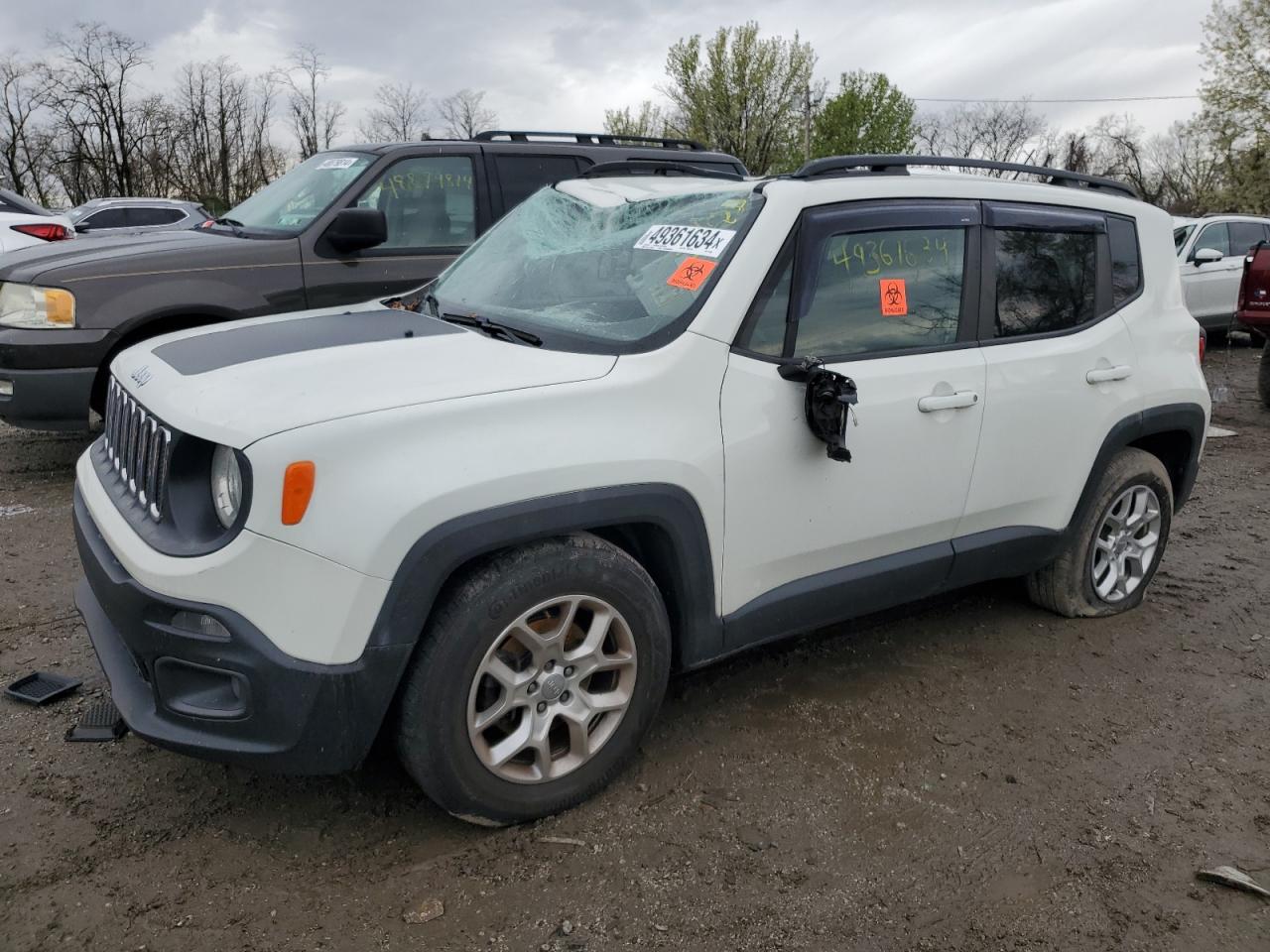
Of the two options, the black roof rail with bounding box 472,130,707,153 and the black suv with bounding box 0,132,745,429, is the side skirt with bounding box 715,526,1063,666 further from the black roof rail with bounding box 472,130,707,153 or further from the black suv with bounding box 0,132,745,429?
A: the black roof rail with bounding box 472,130,707,153

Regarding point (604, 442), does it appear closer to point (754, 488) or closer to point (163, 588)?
point (754, 488)

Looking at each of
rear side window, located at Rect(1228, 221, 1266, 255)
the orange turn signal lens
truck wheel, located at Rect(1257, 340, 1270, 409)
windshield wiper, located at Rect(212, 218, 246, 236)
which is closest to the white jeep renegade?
the orange turn signal lens

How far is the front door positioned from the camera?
116 inches

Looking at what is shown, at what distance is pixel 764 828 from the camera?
9.14 ft

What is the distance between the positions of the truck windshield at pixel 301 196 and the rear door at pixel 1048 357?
12.9 feet

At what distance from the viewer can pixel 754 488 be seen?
2914 millimetres

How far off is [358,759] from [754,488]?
1.31m

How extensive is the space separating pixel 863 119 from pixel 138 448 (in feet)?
159

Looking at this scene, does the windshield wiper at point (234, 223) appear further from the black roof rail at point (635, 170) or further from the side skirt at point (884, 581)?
the side skirt at point (884, 581)

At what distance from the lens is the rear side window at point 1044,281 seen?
3.64 meters

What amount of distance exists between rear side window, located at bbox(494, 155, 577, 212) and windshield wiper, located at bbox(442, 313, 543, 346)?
10.3 feet

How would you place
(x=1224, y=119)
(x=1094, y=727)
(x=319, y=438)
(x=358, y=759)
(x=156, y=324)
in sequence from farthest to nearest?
(x=1224, y=119) → (x=156, y=324) → (x=1094, y=727) → (x=358, y=759) → (x=319, y=438)

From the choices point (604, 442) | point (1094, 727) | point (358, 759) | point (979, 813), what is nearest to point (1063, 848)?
point (979, 813)

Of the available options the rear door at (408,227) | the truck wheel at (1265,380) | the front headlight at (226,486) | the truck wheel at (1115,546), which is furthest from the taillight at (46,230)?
the truck wheel at (1265,380)
